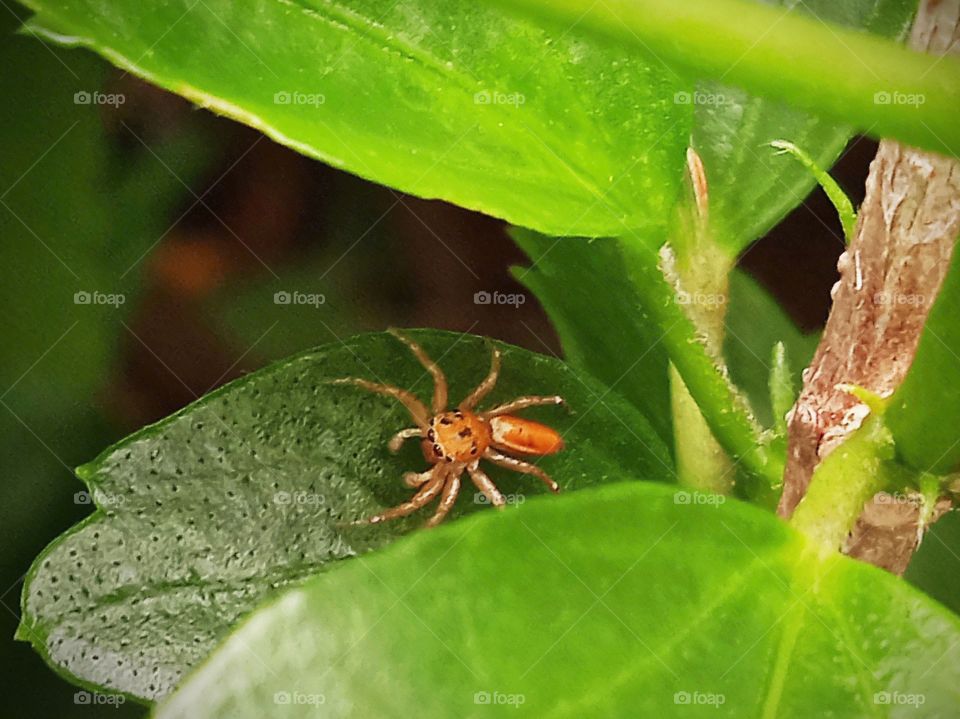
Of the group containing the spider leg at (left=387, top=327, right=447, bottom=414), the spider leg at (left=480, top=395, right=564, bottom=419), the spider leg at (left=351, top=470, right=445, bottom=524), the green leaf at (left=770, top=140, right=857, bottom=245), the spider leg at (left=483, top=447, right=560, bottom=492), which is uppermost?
the green leaf at (left=770, top=140, right=857, bottom=245)

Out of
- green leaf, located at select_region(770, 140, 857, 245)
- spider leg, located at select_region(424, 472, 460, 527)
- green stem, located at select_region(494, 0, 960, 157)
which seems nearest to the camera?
green stem, located at select_region(494, 0, 960, 157)

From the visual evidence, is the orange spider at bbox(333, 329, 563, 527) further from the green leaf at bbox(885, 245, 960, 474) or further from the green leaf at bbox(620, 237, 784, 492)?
the green leaf at bbox(885, 245, 960, 474)

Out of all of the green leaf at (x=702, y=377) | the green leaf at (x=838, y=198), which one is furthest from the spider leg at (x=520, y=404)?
the green leaf at (x=838, y=198)

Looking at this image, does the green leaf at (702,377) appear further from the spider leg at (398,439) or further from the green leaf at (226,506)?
the spider leg at (398,439)

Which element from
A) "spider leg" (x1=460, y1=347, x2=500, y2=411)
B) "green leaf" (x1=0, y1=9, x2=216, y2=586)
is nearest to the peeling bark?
"spider leg" (x1=460, y1=347, x2=500, y2=411)

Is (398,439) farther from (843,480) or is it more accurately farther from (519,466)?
(843,480)

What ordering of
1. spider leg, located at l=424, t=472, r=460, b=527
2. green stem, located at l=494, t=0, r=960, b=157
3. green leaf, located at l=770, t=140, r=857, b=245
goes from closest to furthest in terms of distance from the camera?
green stem, located at l=494, t=0, r=960, b=157 → green leaf, located at l=770, t=140, r=857, b=245 → spider leg, located at l=424, t=472, r=460, b=527
